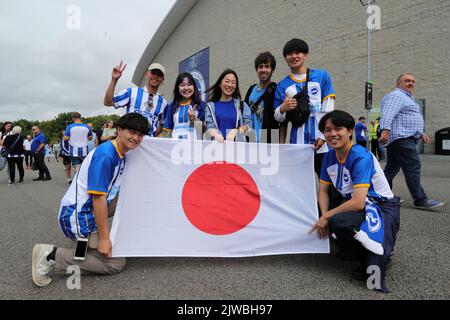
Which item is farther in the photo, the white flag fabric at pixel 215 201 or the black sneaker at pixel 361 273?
the white flag fabric at pixel 215 201

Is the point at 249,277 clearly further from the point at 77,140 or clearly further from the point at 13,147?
the point at 13,147

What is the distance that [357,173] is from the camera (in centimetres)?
224

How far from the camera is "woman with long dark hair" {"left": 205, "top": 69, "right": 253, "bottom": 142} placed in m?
2.97

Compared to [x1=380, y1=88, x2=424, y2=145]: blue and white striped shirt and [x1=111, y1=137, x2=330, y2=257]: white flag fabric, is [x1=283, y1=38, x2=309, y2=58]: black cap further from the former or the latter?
[x1=380, y1=88, x2=424, y2=145]: blue and white striped shirt

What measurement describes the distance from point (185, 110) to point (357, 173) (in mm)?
1816

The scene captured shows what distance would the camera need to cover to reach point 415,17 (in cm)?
1298

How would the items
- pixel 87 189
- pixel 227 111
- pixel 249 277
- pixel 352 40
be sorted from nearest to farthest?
pixel 87 189
pixel 249 277
pixel 227 111
pixel 352 40

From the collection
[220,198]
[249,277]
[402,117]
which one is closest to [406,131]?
[402,117]

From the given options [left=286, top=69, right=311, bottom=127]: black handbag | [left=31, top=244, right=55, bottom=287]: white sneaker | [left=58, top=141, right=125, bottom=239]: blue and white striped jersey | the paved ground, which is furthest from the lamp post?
[left=31, top=244, right=55, bottom=287]: white sneaker

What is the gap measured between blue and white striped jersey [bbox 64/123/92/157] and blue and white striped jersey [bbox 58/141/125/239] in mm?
5497

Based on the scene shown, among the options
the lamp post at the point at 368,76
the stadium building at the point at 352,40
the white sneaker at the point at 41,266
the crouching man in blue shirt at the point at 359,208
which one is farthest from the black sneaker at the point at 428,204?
the stadium building at the point at 352,40

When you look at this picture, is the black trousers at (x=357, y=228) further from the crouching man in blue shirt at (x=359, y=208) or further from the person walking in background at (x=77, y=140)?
the person walking in background at (x=77, y=140)

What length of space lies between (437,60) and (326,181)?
43.9 feet

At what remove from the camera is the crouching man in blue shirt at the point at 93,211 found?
2184 millimetres
